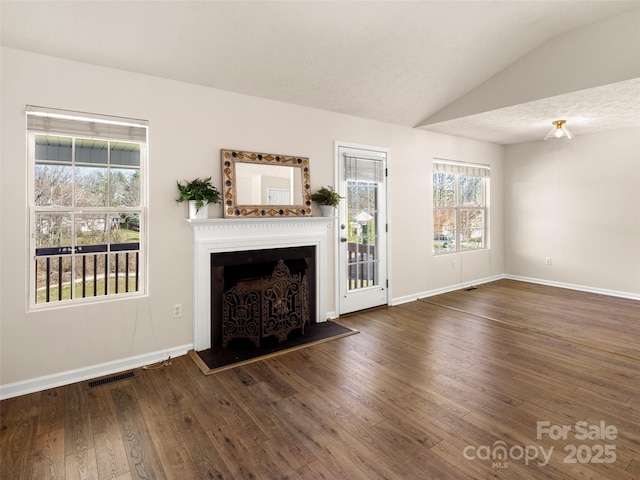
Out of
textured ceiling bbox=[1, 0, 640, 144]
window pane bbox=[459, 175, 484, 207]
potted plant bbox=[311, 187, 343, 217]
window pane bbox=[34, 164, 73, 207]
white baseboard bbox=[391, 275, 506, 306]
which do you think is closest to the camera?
textured ceiling bbox=[1, 0, 640, 144]

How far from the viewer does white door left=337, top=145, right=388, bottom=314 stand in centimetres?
438

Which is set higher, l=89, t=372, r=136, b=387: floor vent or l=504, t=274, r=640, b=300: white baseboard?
l=504, t=274, r=640, b=300: white baseboard

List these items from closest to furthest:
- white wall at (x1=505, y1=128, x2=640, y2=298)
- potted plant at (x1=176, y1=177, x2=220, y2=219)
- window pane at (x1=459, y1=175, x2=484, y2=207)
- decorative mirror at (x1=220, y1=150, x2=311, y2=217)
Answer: potted plant at (x1=176, y1=177, x2=220, y2=219), decorative mirror at (x1=220, y1=150, x2=311, y2=217), white wall at (x1=505, y1=128, x2=640, y2=298), window pane at (x1=459, y1=175, x2=484, y2=207)

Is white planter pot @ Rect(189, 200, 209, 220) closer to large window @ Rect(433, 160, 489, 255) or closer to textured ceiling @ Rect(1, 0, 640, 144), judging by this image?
textured ceiling @ Rect(1, 0, 640, 144)

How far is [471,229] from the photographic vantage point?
6148 millimetres

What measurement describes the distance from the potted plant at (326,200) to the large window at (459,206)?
2221 millimetres

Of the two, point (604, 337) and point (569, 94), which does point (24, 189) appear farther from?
point (604, 337)

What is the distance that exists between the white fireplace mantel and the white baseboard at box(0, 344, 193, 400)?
11.3 inches

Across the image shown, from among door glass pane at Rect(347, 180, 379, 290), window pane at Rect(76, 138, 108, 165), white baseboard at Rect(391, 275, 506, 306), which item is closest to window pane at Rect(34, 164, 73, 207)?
window pane at Rect(76, 138, 108, 165)

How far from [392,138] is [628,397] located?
3677mm

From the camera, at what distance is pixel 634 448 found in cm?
191

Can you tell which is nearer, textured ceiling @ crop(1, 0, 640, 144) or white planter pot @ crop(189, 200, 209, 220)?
textured ceiling @ crop(1, 0, 640, 144)

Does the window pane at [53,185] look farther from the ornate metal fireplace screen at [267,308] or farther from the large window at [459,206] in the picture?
the large window at [459,206]

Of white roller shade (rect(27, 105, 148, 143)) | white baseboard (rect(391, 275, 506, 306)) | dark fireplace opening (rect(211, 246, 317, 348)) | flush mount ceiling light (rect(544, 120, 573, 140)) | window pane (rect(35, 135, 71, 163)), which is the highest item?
flush mount ceiling light (rect(544, 120, 573, 140))
